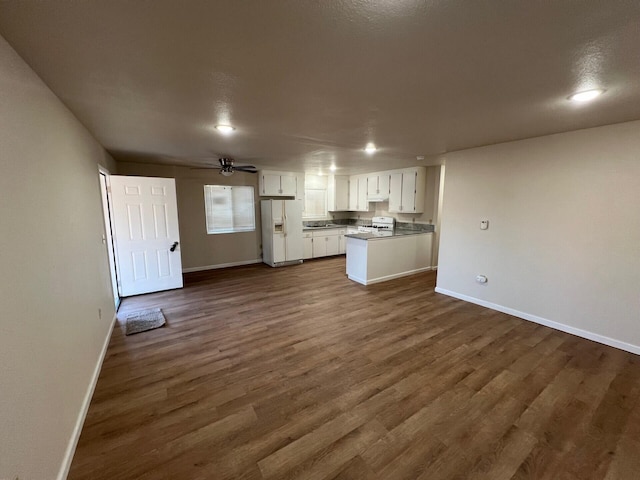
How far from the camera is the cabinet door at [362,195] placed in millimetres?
7102

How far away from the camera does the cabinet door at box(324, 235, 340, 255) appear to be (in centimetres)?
744

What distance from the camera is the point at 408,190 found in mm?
5996

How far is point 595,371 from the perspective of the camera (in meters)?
2.50

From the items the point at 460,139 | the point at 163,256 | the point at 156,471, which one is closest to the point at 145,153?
the point at 163,256

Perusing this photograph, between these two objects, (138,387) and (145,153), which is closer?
(138,387)

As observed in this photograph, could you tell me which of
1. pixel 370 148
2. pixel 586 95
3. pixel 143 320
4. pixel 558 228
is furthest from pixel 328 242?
pixel 586 95

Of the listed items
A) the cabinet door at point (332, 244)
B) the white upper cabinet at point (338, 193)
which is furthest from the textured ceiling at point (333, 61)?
the white upper cabinet at point (338, 193)

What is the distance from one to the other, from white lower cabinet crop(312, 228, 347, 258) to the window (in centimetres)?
169

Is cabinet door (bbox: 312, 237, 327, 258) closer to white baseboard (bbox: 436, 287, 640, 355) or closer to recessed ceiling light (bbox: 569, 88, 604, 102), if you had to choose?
white baseboard (bbox: 436, 287, 640, 355)

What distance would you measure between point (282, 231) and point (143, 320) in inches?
137

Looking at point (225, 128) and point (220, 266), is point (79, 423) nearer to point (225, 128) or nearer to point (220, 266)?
point (225, 128)

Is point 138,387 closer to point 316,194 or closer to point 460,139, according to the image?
point 460,139

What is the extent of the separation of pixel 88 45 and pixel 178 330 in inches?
115

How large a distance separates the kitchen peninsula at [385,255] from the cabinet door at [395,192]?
2.74ft
